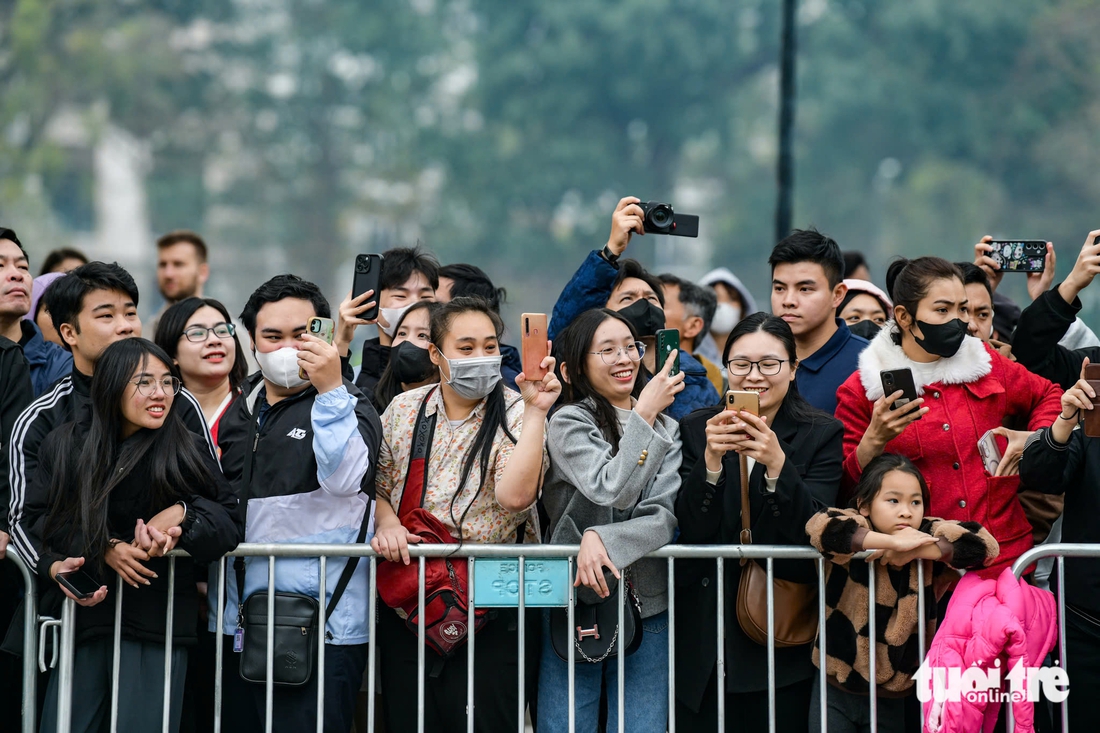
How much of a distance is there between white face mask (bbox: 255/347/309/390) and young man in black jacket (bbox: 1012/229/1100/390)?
9.67 ft

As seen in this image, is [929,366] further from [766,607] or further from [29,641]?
[29,641]

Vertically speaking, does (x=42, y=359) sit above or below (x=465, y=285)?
below

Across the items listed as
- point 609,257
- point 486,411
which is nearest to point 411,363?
point 486,411

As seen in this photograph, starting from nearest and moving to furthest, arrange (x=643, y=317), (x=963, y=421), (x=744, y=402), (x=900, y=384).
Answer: (x=744, y=402) < (x=900, y=384) < (x=963, y=421) < (x=643, y=317)

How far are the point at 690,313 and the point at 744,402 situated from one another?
2525 mm

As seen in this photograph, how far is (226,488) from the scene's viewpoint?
4590 millimetres

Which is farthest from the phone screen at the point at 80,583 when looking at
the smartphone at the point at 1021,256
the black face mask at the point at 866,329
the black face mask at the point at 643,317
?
the smartphone at the point at 1021,256

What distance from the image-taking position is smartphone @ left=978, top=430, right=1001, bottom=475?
4.66 meters

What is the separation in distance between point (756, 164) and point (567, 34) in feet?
26.8

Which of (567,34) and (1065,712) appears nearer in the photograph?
(1065,712)

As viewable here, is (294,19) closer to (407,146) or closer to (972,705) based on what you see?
(407,146)

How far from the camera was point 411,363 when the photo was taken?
5.40 metres

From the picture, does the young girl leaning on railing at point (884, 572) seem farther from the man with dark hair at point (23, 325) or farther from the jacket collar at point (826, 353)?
the man with dark hair at point (23, 325)

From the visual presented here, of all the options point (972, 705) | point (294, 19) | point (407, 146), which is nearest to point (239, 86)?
point (294, 19)
